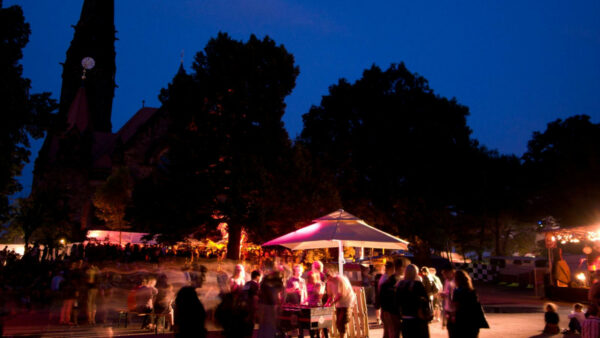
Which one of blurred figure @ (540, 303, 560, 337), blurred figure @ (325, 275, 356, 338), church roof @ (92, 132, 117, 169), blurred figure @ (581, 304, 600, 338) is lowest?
blurred figure @ (540, 303, 560, 337)

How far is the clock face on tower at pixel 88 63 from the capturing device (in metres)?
62.3

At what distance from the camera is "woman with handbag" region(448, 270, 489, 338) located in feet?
21.7

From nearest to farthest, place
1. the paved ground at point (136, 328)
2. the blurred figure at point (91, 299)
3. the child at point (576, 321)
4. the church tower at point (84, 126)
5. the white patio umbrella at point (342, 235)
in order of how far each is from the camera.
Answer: the white patio umbrella at point (342, 235), the child at point (576, 321), the paved ground at point (136, 328), the blurred figure at point (91, 299), the church tower at point (84, 126)

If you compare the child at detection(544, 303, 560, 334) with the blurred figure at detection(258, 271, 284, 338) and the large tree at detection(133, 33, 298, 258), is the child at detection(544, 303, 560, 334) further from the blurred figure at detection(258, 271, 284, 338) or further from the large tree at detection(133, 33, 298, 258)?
the large tree at detection(133, 33, 298, 258)

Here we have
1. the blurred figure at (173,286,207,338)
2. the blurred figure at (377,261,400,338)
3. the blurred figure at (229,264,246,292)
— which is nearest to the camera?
the blurred figure at (173,286,207,338)

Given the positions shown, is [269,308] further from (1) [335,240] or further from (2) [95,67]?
(2) [95,67]

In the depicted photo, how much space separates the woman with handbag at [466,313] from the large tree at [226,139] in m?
18.5

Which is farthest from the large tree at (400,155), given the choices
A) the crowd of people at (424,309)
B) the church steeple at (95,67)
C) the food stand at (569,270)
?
the church steeple at (95,67)

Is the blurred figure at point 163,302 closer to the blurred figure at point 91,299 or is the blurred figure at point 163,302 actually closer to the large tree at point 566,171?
the blurred figure at point 91,299

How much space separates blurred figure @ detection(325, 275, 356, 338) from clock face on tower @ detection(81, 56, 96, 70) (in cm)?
6156

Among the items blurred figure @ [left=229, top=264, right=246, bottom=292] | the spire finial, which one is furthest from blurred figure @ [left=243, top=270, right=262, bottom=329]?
the spire finial

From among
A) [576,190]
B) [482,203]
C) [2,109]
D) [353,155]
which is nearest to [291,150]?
[353,155]

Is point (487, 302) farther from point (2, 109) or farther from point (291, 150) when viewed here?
point (2, 109)

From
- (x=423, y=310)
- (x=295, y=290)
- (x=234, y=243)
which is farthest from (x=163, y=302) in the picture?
(x=234, y=243)
